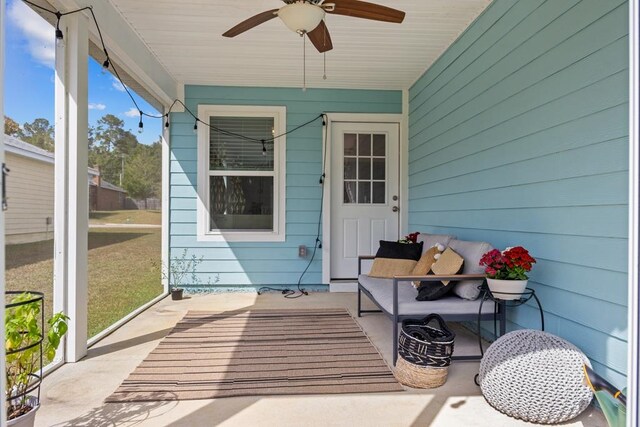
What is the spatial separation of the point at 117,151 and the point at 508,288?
331 cm

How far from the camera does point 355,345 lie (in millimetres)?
2789

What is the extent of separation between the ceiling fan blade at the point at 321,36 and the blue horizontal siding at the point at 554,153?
129cm

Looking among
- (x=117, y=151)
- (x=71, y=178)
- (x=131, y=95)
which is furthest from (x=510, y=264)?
(x=131, y=95)

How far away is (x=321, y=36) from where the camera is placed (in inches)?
100

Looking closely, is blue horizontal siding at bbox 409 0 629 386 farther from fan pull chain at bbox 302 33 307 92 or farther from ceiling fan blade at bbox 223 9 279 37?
ceiling fan blade at bbox 223 9 279 37

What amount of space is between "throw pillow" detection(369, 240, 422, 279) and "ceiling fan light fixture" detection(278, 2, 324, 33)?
2088 mm

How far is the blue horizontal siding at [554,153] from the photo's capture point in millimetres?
1770

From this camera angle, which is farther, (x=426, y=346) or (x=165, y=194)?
(x=165, y=194)

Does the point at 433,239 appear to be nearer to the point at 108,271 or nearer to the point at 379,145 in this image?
the point at 379,145

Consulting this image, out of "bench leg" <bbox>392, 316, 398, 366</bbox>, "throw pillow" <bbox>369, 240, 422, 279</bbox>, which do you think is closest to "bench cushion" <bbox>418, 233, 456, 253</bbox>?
"throw pillow" <bbox>369, 240, 422, 279</bbox>

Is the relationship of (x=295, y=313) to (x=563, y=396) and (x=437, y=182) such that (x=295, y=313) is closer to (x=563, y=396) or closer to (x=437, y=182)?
(x=437, y=182)

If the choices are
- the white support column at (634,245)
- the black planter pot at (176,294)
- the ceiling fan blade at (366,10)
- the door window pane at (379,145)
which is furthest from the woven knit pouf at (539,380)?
the black planter pot at (176,294)

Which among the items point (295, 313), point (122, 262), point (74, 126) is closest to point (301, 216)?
point (295, 313)

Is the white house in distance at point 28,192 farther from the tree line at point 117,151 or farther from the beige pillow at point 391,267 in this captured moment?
the beige pillow at point 391,267
